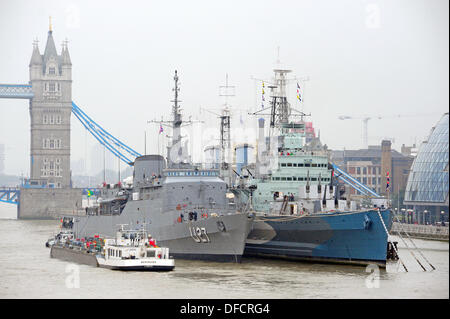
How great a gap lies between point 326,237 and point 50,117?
97.3m

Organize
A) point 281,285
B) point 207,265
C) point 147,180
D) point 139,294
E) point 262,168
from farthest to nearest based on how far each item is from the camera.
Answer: point 262,168, point 147,180, point 207,265, point 281,285, point 139,294

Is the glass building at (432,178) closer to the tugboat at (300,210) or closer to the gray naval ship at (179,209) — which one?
the tugboat at (300,210)

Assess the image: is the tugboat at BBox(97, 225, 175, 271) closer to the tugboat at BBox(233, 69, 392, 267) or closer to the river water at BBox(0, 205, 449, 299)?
the river water at BBox(0, 205, 449, 299)

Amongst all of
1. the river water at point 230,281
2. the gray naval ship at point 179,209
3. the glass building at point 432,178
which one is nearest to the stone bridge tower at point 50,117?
the glass building at point 432,178

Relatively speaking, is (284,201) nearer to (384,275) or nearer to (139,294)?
(384,275)

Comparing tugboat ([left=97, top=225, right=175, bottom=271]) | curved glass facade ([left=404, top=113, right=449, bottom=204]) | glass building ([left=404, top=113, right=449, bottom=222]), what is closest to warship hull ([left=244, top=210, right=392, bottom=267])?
tugboat ([left=97, top=225, right=175, bottom=271])

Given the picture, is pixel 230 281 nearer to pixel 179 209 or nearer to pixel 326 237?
pixel 326 237

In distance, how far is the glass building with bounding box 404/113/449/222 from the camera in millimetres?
71650

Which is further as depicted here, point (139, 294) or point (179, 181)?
point (179, 181)

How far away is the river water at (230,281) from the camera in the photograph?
29.6 metres
